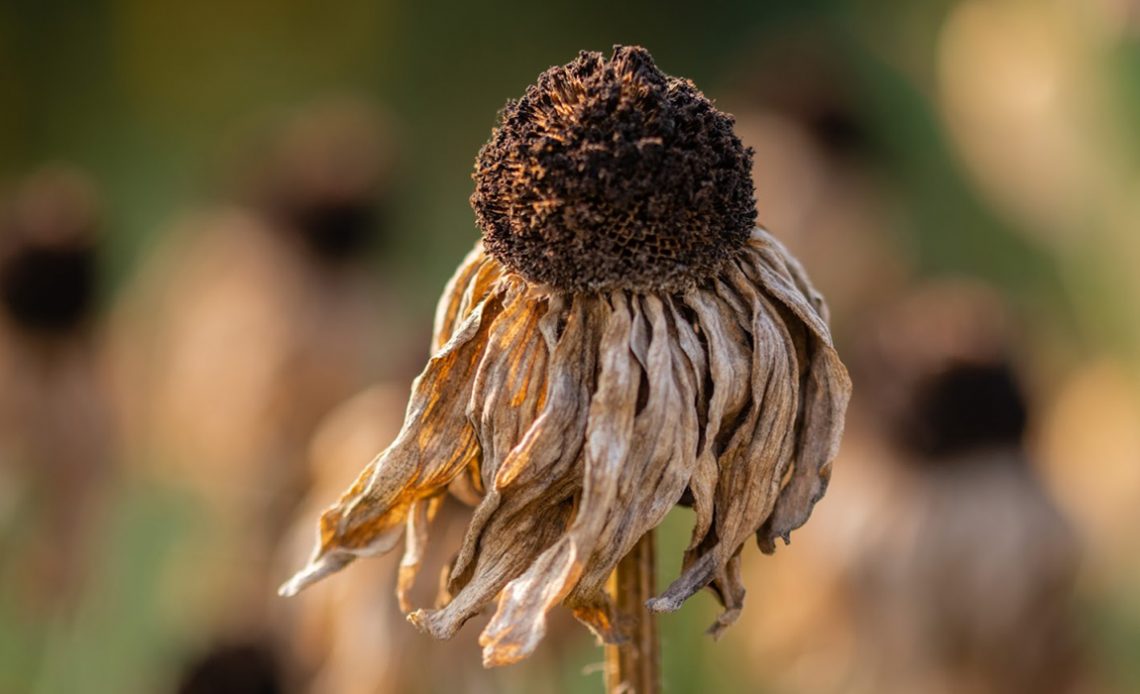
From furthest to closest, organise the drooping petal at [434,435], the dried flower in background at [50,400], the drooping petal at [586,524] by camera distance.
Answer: the dried flower in background at [50,400], the drooping petal at [434,435], the drooping petal at [586,524]

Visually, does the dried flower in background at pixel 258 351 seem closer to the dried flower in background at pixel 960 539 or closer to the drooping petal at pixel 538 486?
the dried flower in background at pixel 960 539

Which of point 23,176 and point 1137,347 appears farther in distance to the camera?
point 23,176

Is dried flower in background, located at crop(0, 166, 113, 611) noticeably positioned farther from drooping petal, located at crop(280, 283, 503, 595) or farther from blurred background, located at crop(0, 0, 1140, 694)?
drooping petal, located at crop(280, 283, 503, 595)

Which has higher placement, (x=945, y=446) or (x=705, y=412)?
(x=705, y=412)

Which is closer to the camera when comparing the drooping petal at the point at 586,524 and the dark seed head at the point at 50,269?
the drooping petal at the point at 586,524

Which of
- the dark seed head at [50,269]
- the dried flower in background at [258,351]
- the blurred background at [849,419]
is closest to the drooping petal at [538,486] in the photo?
the blurred background at [849,419]

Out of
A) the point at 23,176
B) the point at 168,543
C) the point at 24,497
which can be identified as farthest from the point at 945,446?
the point at 23,176

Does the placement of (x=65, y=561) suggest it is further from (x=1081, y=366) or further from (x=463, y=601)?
(x=1081, y=366)
